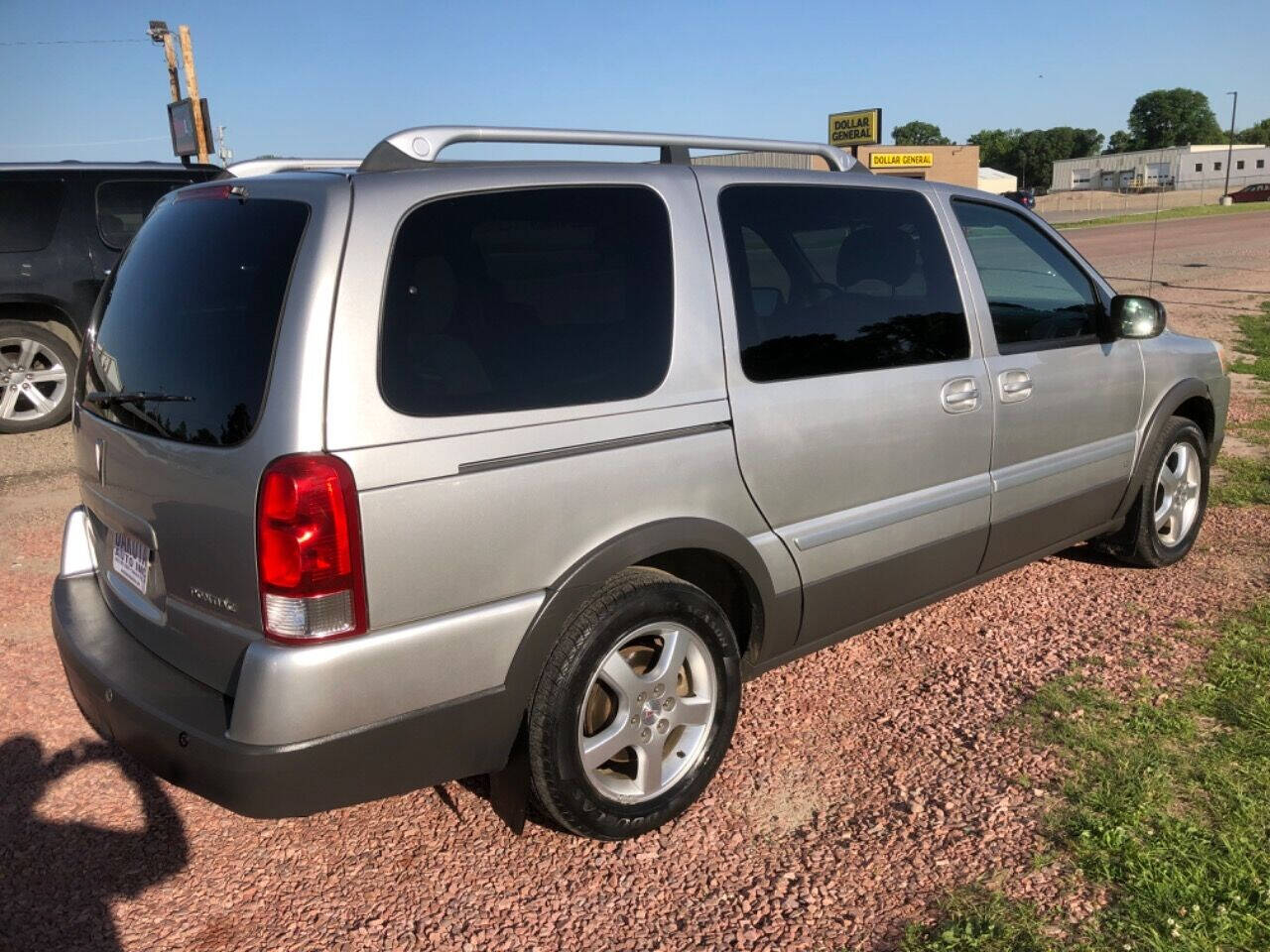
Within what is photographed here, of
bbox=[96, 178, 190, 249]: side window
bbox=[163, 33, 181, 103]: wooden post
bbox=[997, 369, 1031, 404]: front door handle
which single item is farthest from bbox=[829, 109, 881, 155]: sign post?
bbox=[997, 369, 1031, 404]: front door handle

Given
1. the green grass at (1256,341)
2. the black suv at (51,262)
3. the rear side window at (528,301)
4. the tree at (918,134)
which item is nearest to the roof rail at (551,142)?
the rear side window at (528,301)

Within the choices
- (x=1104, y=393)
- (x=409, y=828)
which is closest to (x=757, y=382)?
(x=409, y=828)

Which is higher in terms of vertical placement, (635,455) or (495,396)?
(495,396)

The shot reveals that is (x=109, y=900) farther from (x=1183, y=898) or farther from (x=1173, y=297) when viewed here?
(x=1173, y=297)

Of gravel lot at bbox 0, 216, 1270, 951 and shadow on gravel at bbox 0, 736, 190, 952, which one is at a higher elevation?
shadow on gravel at bbox 0, 736, 190, 952

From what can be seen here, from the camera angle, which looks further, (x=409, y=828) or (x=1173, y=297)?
(x=1173, y=297)

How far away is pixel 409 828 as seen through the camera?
308cm

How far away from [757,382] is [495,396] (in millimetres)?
898

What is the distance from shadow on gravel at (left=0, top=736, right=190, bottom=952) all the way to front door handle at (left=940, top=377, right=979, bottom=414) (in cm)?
279

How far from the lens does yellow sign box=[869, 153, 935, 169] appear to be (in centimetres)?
5300

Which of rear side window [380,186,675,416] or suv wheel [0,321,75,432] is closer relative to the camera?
rear side window [380,186,675,416]

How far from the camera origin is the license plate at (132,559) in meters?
2.76

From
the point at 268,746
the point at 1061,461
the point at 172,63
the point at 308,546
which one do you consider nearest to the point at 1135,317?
the point at 1061,461

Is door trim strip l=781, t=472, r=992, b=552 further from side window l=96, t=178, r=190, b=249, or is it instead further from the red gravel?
side window l=96, t=178, r=190, b=249
